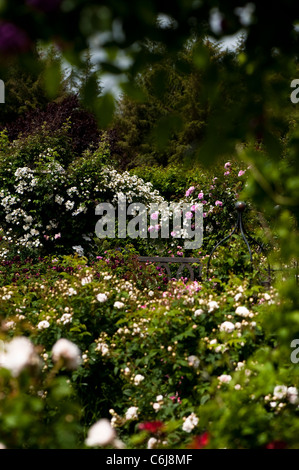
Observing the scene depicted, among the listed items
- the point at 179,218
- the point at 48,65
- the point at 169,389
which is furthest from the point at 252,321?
the point at 179,218

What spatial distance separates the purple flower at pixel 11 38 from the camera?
2.80 feet

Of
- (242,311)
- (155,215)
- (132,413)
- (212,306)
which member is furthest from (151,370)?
(155,215)

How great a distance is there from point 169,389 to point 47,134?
591 cm

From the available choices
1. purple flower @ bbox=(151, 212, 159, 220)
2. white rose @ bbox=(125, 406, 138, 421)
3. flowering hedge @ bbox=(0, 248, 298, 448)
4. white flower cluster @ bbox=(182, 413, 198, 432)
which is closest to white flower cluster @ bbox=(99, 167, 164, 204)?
purple flower @ bbox=(151, 212, 159, 220)

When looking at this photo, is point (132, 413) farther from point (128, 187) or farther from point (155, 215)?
point (128, 187)

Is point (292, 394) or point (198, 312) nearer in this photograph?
point (292, 394)

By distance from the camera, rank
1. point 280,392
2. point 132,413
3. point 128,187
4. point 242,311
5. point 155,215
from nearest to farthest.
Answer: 1. point 280,392
2. point 132,413
3. point 242,311
4. point 155,215
5. point 128,187

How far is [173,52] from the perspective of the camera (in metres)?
1.09

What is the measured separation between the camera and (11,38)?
85 centimetres

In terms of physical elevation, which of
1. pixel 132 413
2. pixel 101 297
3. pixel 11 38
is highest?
pixel 11 38

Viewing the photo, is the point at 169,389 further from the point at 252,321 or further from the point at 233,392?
the point at 233,392

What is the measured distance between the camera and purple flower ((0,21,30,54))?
852mm

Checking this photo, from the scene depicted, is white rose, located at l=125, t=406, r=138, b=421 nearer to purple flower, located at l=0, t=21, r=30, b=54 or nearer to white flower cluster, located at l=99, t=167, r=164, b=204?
purple flower, located at l=0, t=21, r=30, b=54

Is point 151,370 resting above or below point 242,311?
below
